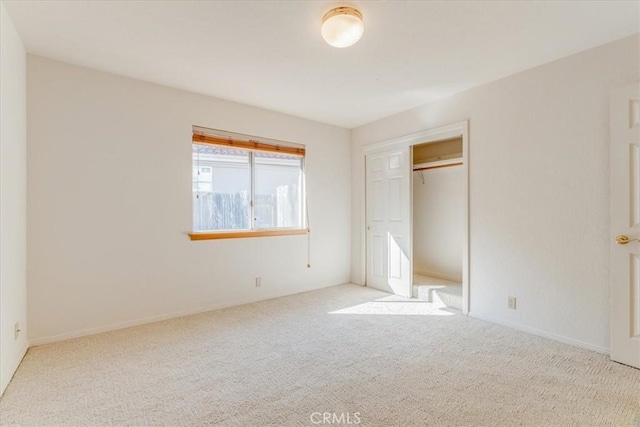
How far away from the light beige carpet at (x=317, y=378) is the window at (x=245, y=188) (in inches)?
48.9

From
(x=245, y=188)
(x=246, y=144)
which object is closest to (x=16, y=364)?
(x=245, y=188)

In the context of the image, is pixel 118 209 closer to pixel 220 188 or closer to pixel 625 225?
pixel 220 188

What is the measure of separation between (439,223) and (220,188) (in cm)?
338

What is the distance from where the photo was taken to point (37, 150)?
2.63 meters

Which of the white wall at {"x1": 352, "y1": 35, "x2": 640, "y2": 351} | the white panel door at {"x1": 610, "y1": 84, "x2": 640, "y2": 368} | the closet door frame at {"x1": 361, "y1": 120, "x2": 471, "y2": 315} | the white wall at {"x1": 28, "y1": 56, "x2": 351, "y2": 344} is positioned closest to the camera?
the white panel door at {"x1": 610, "y1": 84, "x2": 640, "y2": 368}

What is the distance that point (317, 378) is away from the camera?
212 centimetres

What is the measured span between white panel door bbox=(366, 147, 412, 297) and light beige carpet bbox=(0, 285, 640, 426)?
1.22m

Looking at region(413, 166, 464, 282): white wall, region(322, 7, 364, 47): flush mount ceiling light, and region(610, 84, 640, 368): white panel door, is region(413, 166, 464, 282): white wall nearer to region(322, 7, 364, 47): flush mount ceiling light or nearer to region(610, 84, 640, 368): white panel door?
region(610, 84, 640, 368): white panel door

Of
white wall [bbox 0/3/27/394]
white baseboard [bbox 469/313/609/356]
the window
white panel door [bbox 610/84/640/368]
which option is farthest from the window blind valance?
white panel door [bbox 610/84/640/368]

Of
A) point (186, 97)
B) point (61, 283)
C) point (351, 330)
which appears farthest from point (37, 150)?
point (351, 330)

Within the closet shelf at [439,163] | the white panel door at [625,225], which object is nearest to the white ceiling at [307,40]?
the white panel door at [625,225]

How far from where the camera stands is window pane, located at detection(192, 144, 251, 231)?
359 cm

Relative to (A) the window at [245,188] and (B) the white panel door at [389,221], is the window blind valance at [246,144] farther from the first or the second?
(B) the white panel door at [389,221]

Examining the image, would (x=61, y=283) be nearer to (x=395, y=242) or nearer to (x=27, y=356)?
(x=27, y=356)
